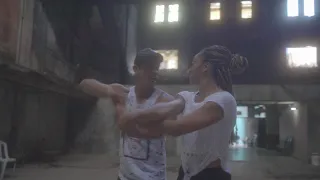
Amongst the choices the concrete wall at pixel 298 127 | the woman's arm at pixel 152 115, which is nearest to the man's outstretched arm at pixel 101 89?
the woman's arm at pixel 152 115

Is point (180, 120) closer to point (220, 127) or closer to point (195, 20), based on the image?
point (220, 127)

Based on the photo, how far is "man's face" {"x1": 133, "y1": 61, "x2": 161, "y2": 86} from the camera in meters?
1.75

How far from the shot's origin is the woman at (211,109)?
162 centimetres

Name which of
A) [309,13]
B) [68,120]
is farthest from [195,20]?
[68,120]

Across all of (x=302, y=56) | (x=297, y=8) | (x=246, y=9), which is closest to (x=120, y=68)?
(x=246, y=9)

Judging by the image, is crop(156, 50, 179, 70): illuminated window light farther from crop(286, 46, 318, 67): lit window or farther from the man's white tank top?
the man's white tank top

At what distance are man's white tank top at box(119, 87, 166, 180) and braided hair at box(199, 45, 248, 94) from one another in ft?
1.04

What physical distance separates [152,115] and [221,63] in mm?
480

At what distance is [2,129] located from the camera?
34.1ft

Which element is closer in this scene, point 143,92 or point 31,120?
point 143,92

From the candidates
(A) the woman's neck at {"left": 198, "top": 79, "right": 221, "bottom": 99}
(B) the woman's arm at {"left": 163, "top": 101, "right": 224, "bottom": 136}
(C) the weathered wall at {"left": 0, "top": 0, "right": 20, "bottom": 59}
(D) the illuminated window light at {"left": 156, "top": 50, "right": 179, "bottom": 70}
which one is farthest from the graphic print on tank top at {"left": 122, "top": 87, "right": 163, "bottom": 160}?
(D) the illuminated window light at {"left": 156, "top": 50, "right": 179, "bottom": 70}

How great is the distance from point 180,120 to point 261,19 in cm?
1839

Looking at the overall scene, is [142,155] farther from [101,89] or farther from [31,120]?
[31,120]

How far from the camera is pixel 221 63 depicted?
1.72 m
